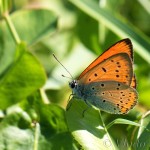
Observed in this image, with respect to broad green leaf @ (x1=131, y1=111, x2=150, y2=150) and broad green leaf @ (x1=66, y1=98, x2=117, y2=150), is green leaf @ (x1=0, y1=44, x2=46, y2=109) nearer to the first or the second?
broad green leaf @ (x1=66, y1=98, x2=117, y2=150)

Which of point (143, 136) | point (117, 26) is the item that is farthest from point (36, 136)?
point (117, 26)

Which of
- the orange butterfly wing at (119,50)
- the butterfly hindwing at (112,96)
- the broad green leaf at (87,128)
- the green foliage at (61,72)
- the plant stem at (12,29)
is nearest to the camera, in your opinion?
the broad green leaf at (87,128)

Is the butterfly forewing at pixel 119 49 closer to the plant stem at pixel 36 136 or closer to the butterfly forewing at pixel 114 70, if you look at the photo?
the butterfly forewing at pixel 114 70

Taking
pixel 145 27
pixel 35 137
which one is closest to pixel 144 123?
pixel 35 137

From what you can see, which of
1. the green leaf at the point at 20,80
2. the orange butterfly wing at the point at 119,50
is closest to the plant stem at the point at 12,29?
the green leaf at the point at 20,80

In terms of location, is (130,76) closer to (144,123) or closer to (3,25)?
(144,123)

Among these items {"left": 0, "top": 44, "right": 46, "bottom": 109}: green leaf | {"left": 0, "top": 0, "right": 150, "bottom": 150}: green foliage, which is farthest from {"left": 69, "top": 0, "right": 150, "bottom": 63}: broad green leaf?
{"left": 0, "top": 44, "right": 46, "bottom": 109}: green leaf
